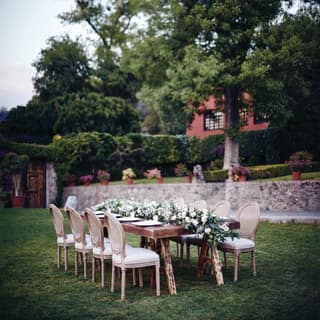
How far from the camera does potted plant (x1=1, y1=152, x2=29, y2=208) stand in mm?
17156

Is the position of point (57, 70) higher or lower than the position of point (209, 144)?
higher

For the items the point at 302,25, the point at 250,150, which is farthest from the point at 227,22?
the point at 250,150

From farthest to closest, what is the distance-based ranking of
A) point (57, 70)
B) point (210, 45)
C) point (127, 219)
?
point (57, 70) → point (210, 45) → point (127, 219)

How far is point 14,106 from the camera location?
22.9 m

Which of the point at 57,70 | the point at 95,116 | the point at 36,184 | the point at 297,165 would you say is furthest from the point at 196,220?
the point at 57,70

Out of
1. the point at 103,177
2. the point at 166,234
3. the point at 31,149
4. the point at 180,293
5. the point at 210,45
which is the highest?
the point at 210,45

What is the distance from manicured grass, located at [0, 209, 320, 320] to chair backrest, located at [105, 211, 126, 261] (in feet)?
1.91

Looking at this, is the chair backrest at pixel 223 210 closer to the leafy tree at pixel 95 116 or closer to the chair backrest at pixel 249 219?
the chair backrest at pixel 249 219

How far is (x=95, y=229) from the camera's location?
5.80 metres

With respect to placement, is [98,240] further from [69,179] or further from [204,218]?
[69,179]

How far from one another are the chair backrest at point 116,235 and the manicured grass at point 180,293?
58 cm

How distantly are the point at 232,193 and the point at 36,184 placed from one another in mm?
9378

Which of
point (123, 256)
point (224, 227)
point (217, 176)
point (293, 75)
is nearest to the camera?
point (123, 256)

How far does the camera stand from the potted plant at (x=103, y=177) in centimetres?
1808
